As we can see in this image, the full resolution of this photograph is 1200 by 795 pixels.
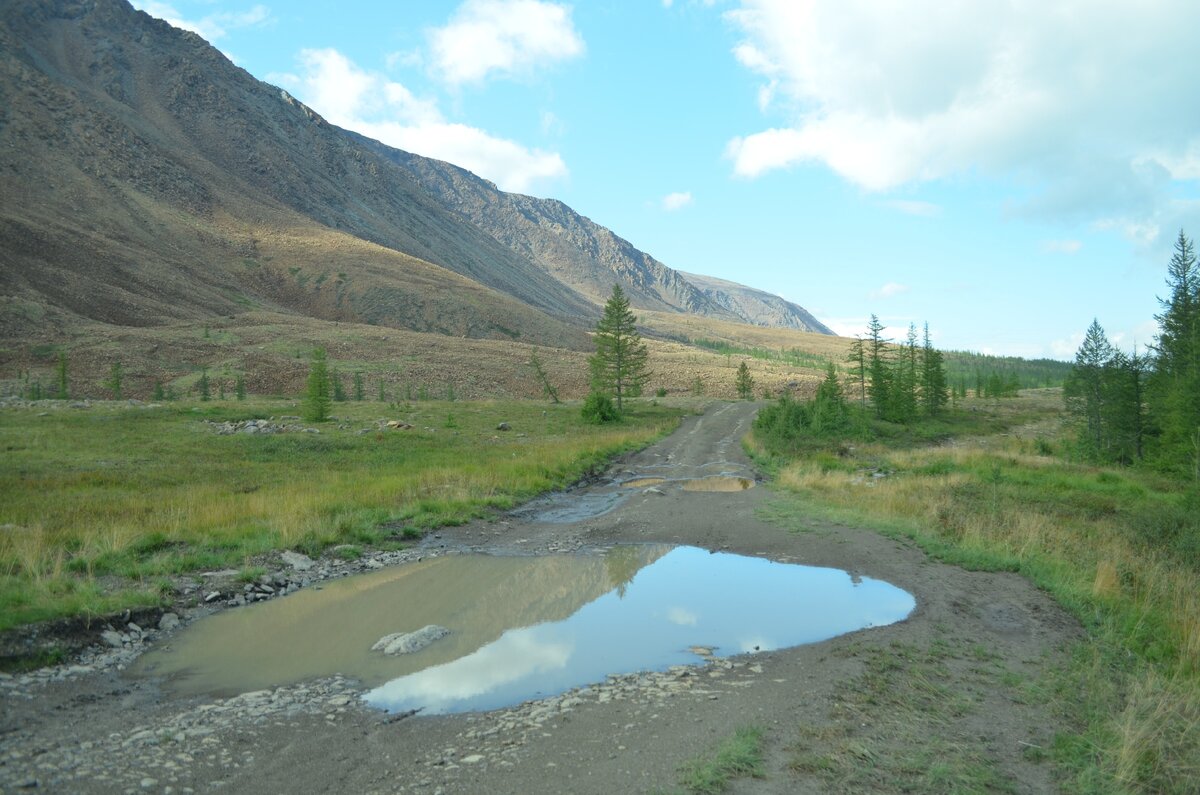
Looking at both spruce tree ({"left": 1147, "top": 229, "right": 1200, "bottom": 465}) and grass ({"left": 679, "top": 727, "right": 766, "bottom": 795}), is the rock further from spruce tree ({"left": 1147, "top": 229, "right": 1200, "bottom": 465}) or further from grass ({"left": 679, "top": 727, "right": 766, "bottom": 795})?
spruce tree ({"left": 1147, "top": 229, "right": 1200, "bottom": 465})

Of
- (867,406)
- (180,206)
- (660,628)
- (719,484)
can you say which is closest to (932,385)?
(867,406)

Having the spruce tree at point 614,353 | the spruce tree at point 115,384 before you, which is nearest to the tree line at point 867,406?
the spruce tree at point 614,353

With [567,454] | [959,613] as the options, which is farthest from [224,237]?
[959,613]

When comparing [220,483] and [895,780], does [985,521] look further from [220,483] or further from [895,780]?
[220,483]

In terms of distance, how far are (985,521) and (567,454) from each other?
1535 centimetres

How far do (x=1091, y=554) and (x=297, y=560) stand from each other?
14.8 meters

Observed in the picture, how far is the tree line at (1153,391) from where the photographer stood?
2500cm

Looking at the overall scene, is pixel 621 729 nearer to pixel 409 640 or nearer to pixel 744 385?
pixel 409 640

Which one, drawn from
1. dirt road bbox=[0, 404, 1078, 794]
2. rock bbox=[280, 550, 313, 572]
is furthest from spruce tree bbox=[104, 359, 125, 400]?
dirt road bbox=[0, 404, 1078, 794]

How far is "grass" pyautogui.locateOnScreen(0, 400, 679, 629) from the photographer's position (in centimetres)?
1062

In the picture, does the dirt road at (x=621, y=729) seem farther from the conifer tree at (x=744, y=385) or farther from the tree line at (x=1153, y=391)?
the conifer tree at (x=744, y=385)

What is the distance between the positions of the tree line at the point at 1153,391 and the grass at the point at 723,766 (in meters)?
26.6

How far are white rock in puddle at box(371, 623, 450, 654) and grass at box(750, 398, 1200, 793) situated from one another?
707cm

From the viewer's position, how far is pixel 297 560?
1228 centimetres
